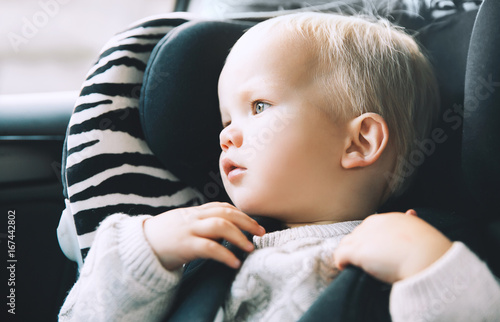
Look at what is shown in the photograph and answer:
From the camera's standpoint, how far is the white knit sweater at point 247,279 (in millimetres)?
677

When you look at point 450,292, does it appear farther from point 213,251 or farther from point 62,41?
point 62,41

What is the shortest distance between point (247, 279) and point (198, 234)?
4.2 inches

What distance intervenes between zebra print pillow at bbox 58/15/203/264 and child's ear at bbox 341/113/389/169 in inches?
15.1

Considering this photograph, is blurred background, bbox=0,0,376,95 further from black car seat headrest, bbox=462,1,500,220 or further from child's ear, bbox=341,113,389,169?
black car seat headrest, bbox=462,1,500,220

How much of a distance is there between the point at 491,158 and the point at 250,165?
0.40 meters

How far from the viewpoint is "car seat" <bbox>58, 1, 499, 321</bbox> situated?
93cm

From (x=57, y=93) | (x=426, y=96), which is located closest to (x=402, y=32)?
(x=426, y=96)

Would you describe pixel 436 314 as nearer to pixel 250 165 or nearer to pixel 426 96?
pixel 250 165

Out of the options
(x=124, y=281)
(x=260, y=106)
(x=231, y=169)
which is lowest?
(x=124, y=281)

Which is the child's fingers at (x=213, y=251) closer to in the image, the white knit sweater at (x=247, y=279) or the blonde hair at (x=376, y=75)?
the white knit sweater at (x=247, y=279)

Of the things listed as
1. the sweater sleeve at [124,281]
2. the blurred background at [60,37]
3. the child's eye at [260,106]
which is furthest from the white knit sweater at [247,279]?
the blurred background at [60,37]

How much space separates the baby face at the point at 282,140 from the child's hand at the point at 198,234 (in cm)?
8

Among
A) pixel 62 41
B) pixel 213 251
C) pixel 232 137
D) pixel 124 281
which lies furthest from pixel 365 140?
pixel 62 41

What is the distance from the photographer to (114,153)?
3.18 feet
